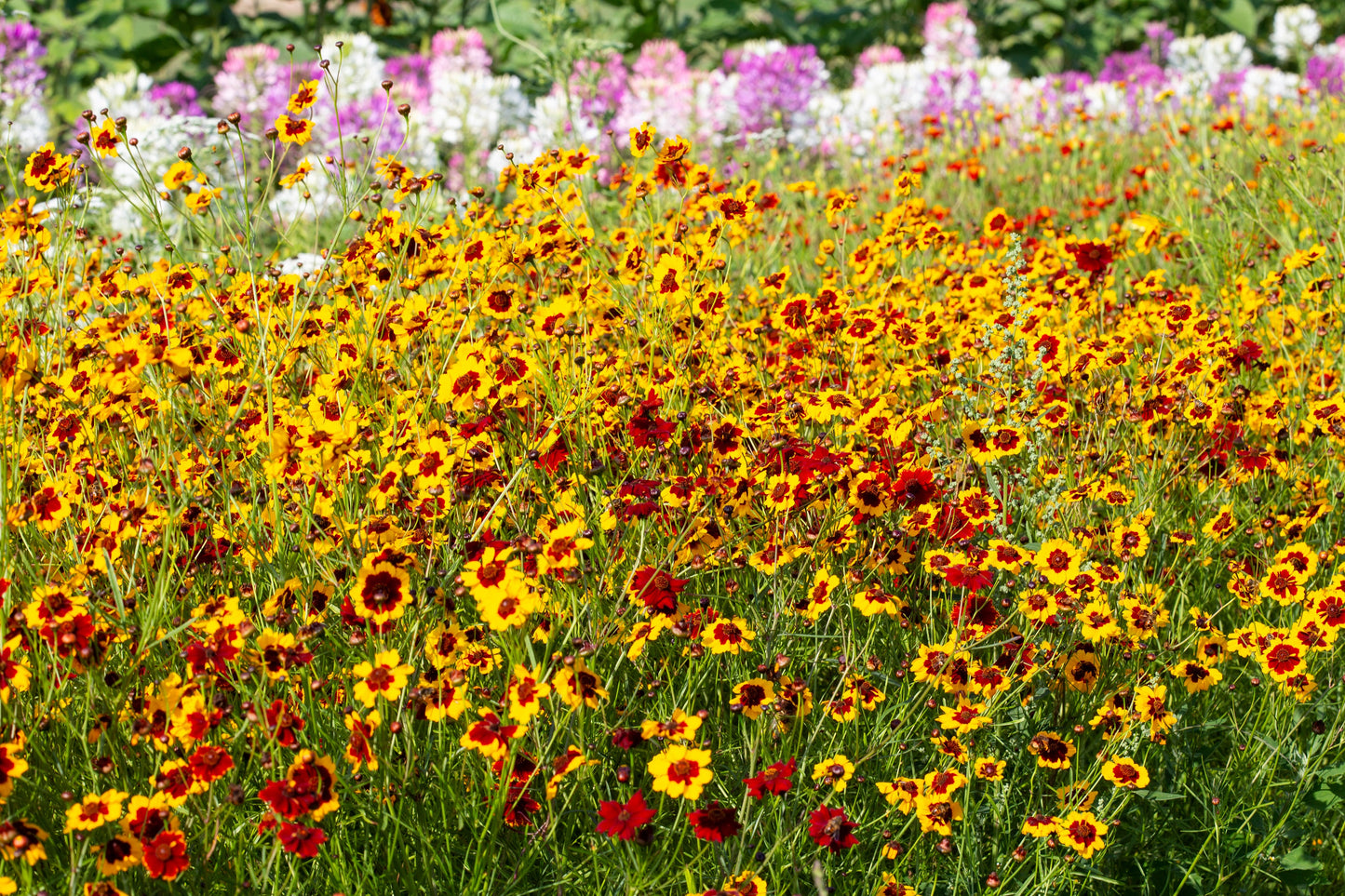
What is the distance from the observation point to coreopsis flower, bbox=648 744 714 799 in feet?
→ 5.20

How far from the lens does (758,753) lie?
189cm

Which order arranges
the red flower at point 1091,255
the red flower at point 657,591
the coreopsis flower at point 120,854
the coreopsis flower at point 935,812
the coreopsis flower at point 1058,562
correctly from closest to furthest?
the coreopsis flower at point 120,854 → the coreopsis flower at point 935,812 → the red flower at point 657,591 → the coreopsis flower at point 1058,562 → the red flower at point 1091,255

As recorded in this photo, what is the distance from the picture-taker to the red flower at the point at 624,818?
5.04 feet

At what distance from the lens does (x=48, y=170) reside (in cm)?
233

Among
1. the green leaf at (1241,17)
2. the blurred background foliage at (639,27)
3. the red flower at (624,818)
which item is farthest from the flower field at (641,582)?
the green leaf at (1241,17)

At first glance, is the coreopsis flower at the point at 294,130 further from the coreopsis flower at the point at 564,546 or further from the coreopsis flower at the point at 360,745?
the coreopsis flower at the point at 360,745

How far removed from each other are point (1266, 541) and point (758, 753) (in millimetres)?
1480

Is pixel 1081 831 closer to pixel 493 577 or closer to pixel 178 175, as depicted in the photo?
pixel 493 577

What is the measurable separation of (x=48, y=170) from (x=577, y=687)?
1567 millimetres

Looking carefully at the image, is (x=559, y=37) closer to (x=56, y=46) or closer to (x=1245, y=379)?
(x=1245, y=379)

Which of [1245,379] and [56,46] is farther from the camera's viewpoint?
[56,46]

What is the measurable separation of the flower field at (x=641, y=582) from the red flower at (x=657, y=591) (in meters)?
0.01

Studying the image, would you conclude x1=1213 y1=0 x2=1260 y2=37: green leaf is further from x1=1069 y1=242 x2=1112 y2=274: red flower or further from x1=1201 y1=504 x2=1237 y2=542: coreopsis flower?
x1=1201 y1=504 x2=1237 y2=542: coreopsis flower

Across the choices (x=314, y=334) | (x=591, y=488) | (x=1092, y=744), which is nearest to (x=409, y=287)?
(x=314, y=334)
